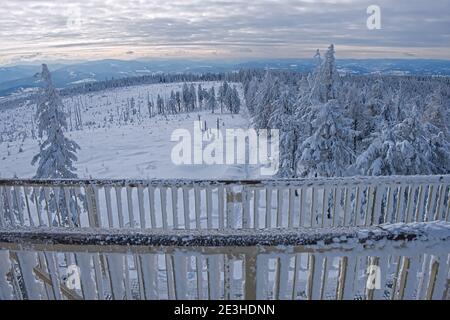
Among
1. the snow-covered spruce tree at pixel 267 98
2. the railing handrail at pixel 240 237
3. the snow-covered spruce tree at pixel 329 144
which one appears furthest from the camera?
the snow-covered spruce tree at pixel 267 98

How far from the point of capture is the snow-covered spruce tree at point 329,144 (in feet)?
55.8

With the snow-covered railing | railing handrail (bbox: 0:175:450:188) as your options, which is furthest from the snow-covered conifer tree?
the snow-covered railing


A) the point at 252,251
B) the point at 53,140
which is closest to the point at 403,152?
the point at 252,251

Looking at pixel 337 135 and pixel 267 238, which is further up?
pixel 267 238

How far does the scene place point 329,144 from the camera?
57.2ft

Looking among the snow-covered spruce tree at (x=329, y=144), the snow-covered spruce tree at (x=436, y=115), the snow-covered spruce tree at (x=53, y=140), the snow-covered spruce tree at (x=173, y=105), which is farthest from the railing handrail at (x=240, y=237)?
the snow-covered spruce tree at (x=173, y=105)

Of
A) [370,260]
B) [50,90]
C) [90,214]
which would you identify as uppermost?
[50,90]

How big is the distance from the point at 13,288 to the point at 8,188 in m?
3.07

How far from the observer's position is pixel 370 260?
8.11 ft

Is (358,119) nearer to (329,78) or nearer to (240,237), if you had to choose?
(329,78)

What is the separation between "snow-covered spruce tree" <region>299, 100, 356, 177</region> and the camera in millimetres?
17000

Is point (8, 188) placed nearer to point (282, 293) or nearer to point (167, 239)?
point (167, 239)

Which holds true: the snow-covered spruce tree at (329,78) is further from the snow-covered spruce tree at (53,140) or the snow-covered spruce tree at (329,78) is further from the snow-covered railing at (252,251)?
the snow-covered railing at (252,251)
